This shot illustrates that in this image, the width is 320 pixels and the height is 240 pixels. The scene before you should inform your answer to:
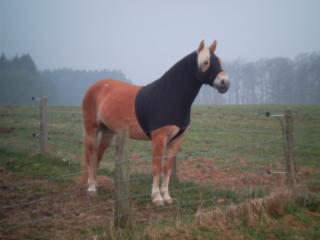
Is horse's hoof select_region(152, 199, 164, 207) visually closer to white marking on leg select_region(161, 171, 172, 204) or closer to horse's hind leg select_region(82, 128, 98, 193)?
white marking on leg select_region(161, 171, 172, 204)

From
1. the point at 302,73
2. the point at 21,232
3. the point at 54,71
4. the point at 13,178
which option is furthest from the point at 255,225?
the point at 54,71

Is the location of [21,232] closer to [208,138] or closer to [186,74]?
[186,74]

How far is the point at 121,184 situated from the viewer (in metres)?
3.61

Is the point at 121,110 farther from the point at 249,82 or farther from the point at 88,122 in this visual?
the point at 249,82

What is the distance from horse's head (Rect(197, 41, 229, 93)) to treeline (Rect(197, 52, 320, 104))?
42.7m

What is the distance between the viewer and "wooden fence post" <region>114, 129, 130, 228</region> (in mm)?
3598

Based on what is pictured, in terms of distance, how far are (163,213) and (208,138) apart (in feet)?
29.9

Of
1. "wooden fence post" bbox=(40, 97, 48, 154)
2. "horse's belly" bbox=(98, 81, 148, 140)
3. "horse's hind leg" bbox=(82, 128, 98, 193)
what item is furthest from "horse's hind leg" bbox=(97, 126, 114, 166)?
"wooden fence post" bbox=(40, 97, 48, 154)

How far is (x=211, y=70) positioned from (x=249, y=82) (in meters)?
60.4

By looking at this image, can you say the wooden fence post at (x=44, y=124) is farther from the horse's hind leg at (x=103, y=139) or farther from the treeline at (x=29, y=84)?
the treeline at (x=29, y=84)

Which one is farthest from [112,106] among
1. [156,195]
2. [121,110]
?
[156,195]

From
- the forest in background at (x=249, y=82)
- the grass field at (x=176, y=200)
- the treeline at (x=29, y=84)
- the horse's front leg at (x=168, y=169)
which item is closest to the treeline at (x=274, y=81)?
the forest in background at (x=249, y=82)

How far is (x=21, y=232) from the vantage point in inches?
155

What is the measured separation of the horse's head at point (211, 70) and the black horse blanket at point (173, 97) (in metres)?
0.16
